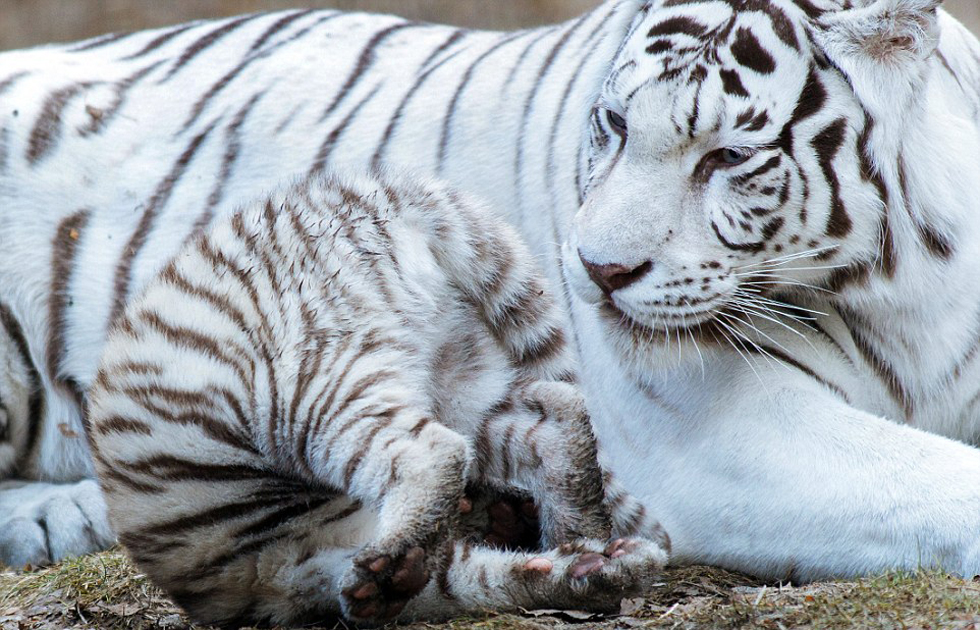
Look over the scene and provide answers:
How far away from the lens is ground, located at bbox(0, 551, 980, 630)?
5.90 feet

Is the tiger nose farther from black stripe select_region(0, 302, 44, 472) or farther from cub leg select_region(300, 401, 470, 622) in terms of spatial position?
black stripe select_region(0, 302, 44, 472)

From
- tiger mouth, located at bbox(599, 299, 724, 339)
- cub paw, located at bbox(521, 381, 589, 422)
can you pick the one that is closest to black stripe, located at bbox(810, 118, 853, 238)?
tiger mouth, located at bbox(599, 299, 724, 339)

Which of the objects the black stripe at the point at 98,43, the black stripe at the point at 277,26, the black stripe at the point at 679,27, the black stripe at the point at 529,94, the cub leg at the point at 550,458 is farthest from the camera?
the black stripe at the point at 98,43

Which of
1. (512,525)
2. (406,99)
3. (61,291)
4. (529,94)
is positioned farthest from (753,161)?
(61,291)

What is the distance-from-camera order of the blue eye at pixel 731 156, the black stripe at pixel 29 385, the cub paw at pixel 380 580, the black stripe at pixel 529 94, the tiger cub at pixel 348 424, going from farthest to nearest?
the black stripe at pixel 29 385
the black stripe at pixel 529 94
the blue eye at pixel 731 156
the tiger cub at pixel 348 424
the cub paw at pixel 380 580

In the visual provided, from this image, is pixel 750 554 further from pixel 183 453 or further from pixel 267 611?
pixel 183 453

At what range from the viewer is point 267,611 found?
6.57ft

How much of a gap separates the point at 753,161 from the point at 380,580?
36.0 inches

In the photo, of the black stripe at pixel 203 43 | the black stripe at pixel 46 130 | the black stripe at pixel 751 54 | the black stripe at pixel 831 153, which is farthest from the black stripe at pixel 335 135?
the black stripe at pixel 831 153

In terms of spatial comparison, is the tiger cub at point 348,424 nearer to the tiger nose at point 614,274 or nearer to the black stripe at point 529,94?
the tiger nose at point 614,274

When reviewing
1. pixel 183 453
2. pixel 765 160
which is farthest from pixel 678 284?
pixel 183 453

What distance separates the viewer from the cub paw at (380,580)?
175cm

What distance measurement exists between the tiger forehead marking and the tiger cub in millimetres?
235

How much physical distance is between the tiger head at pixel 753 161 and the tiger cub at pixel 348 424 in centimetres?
24
